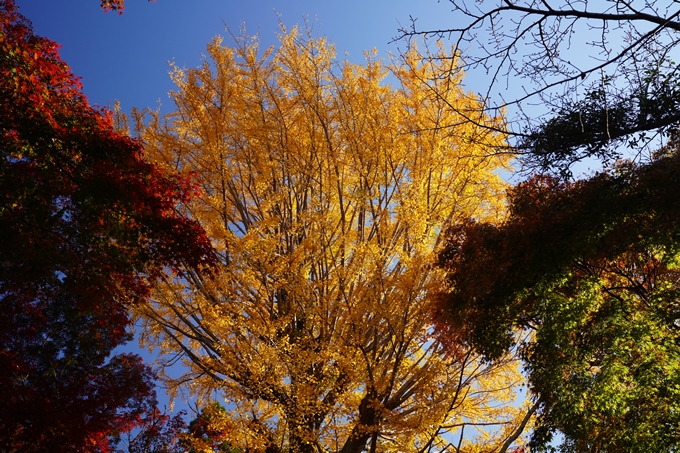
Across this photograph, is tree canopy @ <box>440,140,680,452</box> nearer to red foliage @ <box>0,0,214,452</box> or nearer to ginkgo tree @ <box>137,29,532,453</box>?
ginkgo tree @ <box>137,29,532,453</box>

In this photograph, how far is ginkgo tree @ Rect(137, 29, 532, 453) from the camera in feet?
18.5

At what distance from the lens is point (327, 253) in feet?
20.1

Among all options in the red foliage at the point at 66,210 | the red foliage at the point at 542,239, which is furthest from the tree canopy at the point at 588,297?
the red foliage at the point at 66,210

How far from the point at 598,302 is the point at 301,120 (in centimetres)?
445

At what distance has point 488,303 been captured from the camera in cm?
589

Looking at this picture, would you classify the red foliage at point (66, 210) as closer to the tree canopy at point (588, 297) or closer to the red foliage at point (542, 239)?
the red foliage at point (542, 239)

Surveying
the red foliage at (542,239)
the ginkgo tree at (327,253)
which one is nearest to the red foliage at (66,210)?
the ginkgo tree at (327,253)

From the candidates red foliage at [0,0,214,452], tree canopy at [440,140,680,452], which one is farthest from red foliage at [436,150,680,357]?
red foliage at [0,0,214,452]

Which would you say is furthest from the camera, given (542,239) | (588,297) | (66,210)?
(542,239)

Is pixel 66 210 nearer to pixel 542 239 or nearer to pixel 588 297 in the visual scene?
pixel 542 239

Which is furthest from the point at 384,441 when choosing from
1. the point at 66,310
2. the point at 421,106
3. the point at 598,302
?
the point at 66,310

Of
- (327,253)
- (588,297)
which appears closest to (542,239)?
(588,297)

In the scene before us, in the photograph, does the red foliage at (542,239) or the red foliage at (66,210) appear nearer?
the red foliage at (66,210)

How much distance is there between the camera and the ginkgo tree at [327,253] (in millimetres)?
5648
